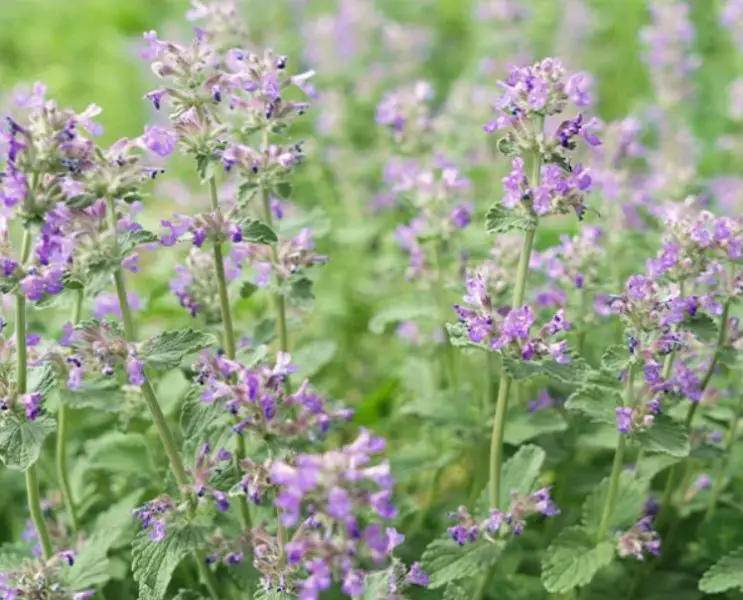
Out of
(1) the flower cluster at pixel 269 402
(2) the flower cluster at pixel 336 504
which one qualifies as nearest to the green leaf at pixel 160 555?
(1) the flower cluster at pixel 269 402

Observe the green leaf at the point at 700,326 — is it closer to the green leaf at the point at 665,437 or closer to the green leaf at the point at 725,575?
the green leaf at the point at 665,437

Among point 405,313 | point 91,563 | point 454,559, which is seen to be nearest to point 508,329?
point 454,559

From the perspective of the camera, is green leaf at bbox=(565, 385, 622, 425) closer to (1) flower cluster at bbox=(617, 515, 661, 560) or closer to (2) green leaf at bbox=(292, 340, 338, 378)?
(1) flower cluster at bbox=(617, 515, 661, 560)

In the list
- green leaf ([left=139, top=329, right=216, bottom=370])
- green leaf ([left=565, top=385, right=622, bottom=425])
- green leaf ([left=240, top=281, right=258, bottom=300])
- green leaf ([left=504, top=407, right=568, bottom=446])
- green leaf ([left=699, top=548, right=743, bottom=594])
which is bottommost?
green leaf ([left=699, top=548, right=743, bottom=594])

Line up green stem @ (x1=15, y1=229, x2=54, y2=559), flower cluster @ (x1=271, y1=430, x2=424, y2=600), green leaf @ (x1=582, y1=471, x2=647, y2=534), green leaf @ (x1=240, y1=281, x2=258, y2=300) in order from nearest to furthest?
flower cluster @ (x1=271, y1=430, x2=424, y2=600) → green stem @ (x1=15, y1=229, x2=54, y2=559) → green leaf @ (x1=240, y1=281, x2=258, y2=300) → green leaf @ (x1=582, y1=471, x2=647, y2=534)

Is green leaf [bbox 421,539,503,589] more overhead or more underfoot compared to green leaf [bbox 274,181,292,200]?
more underfoot

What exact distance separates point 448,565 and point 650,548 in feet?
2.57

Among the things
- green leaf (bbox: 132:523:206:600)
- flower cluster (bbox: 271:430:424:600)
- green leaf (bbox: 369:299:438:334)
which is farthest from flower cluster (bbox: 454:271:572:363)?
green leaf (bbox: 369:299:438:334)

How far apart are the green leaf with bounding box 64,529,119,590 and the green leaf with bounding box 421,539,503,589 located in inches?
49.1

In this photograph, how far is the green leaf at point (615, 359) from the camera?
3512 mm

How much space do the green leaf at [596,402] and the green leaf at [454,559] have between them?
620mm

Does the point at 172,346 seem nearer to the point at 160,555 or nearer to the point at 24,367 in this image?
the point at 24,367

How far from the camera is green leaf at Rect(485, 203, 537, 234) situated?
11.0 feet

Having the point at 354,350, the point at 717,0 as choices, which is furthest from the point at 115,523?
the point at 717,0
